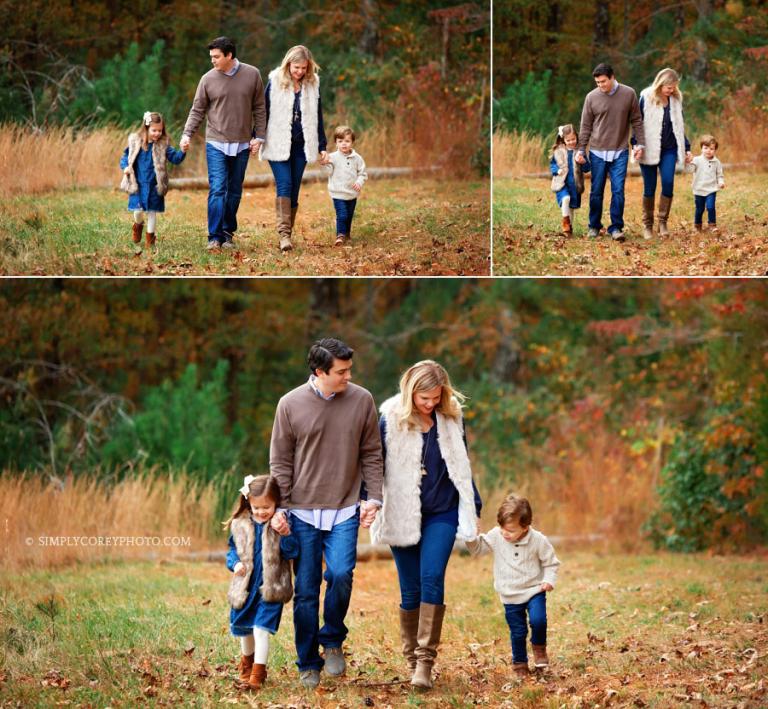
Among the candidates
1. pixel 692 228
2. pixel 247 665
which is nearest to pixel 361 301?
pixel 692 228

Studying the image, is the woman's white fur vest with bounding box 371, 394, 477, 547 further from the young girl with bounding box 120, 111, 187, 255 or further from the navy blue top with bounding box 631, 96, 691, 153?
the navy blue top with bounding box 631, 96, 691, 153

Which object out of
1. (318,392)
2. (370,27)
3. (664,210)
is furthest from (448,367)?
(318,392)

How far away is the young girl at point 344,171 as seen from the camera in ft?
38.3

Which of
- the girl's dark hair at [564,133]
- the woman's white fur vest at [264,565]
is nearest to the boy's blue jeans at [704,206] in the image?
the girl's dark hair at [564,133]

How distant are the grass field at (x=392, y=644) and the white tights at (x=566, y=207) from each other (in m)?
3.37

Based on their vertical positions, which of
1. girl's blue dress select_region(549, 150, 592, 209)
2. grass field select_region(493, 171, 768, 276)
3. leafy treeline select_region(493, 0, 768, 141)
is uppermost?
leafy treeline select_region(493, 0, 768, 141)

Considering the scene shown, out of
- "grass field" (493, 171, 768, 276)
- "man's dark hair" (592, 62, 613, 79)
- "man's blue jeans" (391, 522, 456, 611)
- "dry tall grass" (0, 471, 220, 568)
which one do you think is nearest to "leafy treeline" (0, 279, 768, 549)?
"dry tall grass" (0, 471, 220, 568)

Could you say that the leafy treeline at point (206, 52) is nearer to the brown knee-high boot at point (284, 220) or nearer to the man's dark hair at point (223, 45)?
the brown knee-high boot at point (284, 220)

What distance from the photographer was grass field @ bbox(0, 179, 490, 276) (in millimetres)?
12266

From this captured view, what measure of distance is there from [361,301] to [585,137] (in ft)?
31.6

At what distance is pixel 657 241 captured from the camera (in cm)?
1222

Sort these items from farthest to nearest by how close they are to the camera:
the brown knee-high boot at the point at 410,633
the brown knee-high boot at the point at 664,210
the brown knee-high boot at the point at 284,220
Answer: the brown knee-high boot at the point at 664,210 → the brown knee-high boot at the point at 284,220 → the brown knee-high boot at the point at 410,633

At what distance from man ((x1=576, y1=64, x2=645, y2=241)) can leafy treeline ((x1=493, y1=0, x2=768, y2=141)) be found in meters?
0.55

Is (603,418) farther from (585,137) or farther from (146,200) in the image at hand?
(146,200)
